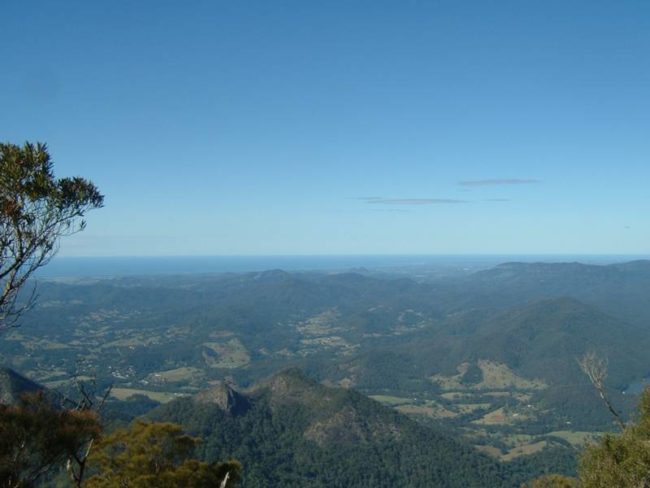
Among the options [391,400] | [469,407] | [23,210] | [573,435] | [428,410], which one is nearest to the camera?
[23,210]

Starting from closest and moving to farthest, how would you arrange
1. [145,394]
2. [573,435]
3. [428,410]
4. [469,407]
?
[573,435]
[145,394]
[428,410]
[469,407]

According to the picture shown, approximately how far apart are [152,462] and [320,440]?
95142 millimetres

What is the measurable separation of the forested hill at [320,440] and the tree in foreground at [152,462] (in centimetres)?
7041

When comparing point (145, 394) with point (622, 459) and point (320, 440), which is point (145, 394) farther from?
point (622, 459)

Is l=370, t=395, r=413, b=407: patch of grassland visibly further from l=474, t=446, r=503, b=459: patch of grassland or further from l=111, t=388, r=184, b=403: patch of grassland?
l=111, t=388, r=184, b=403: patch of grassland

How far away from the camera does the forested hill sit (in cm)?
9419

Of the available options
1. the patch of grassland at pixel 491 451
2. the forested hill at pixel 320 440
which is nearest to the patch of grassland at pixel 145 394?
the forested hill at pixel 320 440

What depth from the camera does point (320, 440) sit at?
106m

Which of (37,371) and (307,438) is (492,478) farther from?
(37,371)

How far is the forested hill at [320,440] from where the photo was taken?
309ft

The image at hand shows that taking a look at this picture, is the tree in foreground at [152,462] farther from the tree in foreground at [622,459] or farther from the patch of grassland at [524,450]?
the patch of grassland at [524,450]

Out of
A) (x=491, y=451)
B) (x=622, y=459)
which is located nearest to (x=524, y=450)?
(x=491, y=451)

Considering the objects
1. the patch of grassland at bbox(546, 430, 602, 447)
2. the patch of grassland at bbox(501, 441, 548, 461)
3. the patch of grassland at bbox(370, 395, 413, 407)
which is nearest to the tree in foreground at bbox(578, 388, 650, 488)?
the patch of grassland at bbox(501, 441, 548, 461)

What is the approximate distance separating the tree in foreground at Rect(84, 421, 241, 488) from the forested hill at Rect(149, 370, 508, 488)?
70409mm
